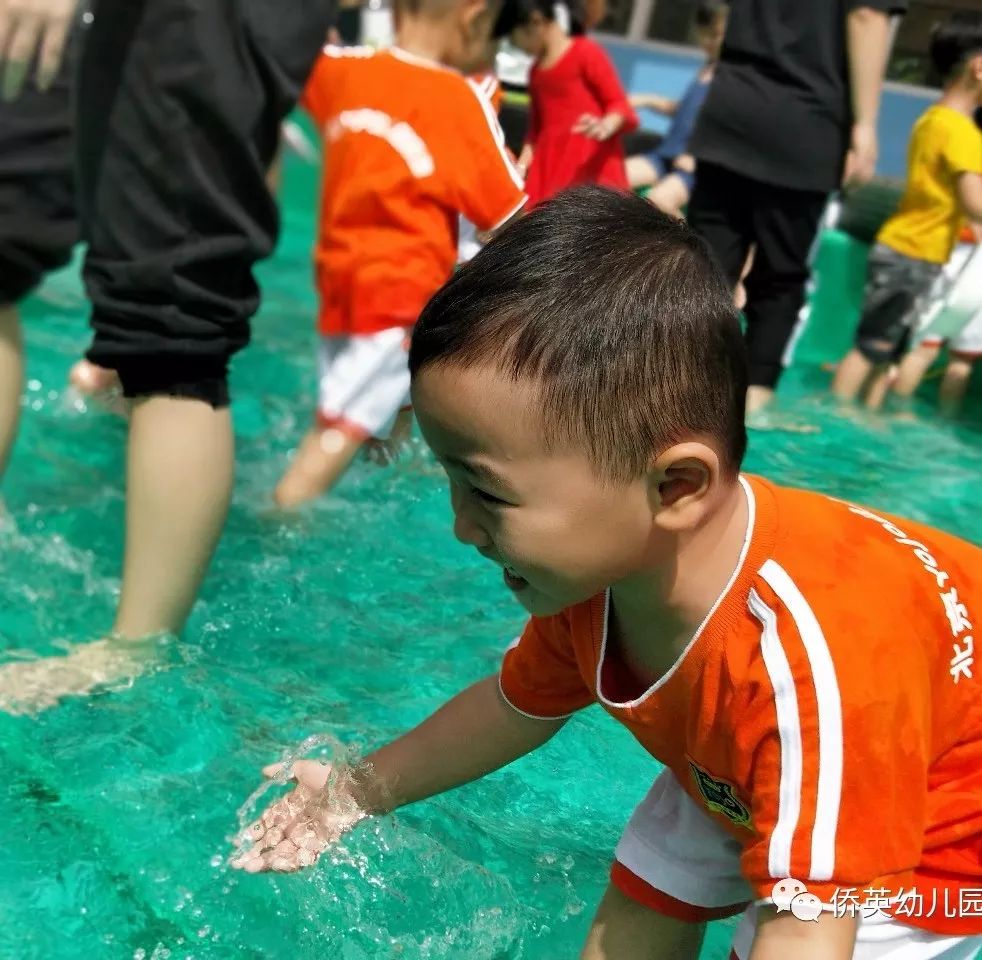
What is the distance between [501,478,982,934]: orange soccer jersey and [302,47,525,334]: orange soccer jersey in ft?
5.08

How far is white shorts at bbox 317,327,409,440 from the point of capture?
287 centimetres

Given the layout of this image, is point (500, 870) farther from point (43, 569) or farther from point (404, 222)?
point (404, 222)

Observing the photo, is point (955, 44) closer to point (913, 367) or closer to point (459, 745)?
point (913, 367)

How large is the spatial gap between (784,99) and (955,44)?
1376 millimetres

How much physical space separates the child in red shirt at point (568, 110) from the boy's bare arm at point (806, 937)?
3606 millimetres

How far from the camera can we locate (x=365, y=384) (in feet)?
9.47

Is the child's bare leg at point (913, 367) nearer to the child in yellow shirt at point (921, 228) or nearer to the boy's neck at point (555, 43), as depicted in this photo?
the child in yellow shirt at point (921, 228)

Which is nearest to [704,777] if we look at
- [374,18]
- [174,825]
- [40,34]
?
[174,825]

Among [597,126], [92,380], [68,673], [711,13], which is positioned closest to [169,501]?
[68,673]

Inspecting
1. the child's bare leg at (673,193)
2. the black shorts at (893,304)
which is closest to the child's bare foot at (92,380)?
the child's bare leg at (673,193)

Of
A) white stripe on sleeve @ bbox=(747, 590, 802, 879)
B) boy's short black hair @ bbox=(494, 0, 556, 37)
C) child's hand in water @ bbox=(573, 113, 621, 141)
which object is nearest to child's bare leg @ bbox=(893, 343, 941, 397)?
child's hand in water @ bbox=(573, 113, 621, 141)

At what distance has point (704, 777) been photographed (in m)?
1.36

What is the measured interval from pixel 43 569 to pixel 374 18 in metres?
6.31

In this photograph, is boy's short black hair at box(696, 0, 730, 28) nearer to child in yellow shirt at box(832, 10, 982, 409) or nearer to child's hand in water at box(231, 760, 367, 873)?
child in yellow shirt at box(832, 10, 982, 409)
